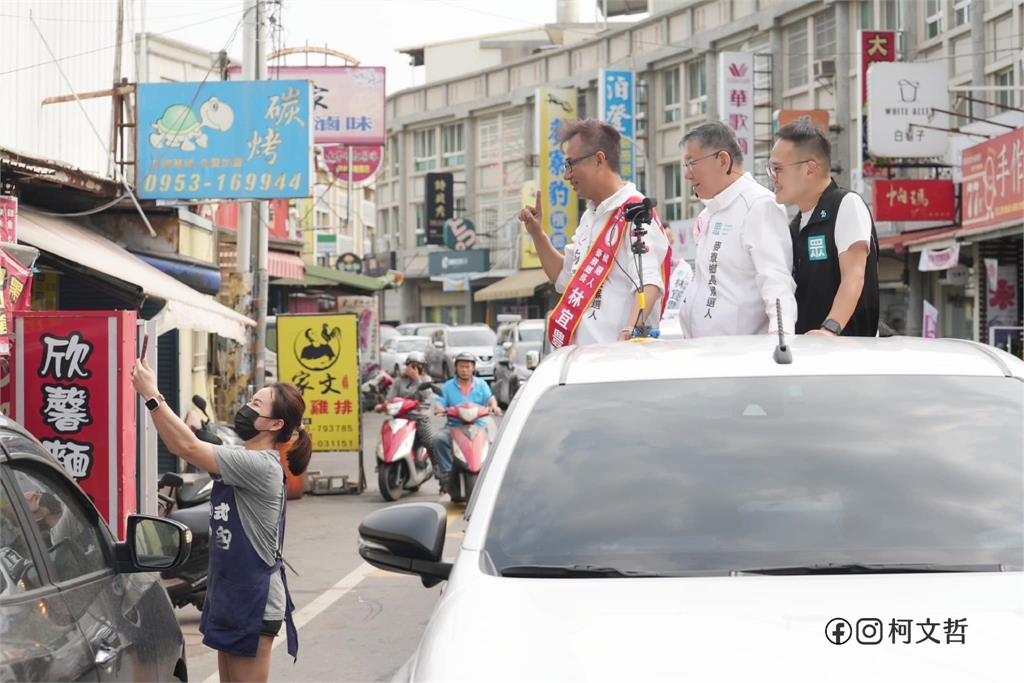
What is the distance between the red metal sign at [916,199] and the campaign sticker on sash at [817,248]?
18.9 meters

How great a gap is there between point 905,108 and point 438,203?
3591 cm

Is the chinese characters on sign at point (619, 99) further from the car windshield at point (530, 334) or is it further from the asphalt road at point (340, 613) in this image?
the asphalt road at point (340, 613)

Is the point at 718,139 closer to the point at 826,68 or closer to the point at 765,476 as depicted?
the point at 765,476

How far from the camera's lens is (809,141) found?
6.04 m

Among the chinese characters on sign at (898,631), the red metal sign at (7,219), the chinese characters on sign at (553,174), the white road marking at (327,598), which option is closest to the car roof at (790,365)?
the chinese characters on sign at (898,631)

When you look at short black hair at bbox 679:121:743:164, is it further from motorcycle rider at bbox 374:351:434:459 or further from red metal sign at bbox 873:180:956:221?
red metal sign at bbox 873:180:956:221

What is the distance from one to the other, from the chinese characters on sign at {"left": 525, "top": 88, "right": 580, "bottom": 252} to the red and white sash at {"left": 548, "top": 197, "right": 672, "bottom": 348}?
36.9m

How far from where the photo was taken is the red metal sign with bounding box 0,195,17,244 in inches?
344

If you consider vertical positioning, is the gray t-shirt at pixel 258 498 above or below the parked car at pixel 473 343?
below

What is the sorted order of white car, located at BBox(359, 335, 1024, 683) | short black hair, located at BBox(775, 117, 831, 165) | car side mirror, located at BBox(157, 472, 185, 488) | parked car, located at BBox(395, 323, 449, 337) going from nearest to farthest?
white car, located at BBox(359, 335, 1024, 683) < short black hair, located at BBox(775, 117, 831, 165) < car side mirror, located at BBox(157, 472, 185, 488) < parked car, located at BBox(395, 323, 449, 337)

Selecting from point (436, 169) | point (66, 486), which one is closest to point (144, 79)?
point (66, 486)

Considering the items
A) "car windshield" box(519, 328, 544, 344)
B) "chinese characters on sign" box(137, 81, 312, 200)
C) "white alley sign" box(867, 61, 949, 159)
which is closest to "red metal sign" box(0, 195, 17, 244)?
"chinese characters on sign" box(137, 81, 312, 200)

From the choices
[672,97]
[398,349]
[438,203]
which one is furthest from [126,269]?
[438,203]

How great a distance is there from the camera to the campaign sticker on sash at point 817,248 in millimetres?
5879
